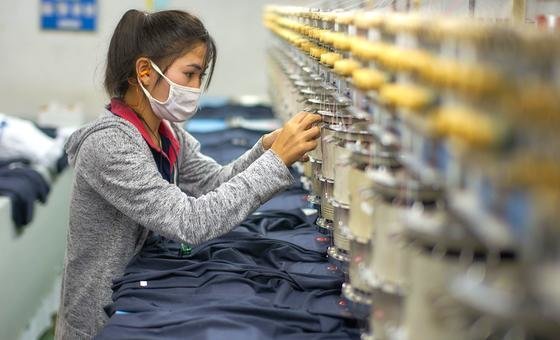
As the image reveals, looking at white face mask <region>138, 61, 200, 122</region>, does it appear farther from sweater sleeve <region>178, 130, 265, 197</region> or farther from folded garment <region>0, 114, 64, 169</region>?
folded garment <region>0, 114, 64, 169</region>

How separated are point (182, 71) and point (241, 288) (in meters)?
0.72

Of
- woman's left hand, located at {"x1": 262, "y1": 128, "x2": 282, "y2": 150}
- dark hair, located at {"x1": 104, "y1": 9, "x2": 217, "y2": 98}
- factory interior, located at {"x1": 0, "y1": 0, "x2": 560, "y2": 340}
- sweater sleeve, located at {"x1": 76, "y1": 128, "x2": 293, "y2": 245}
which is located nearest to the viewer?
factory interior, located at {"x1": 0, "y1": 0, "x2": 560, "y2": 340}

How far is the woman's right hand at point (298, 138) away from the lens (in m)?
2.58

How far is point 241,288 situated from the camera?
2.45 metres

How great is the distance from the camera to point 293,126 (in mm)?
2602

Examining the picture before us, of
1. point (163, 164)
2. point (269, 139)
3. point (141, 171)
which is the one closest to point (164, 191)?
point (141, 171)

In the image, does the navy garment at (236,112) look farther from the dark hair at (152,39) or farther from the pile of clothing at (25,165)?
the dark hair at (152,39)

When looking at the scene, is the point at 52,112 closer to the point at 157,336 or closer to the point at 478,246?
the point at 157,336

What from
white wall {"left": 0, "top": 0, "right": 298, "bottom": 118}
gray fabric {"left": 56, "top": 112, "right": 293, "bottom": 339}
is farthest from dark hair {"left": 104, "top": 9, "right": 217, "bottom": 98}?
white wall {"left": 0, "top": 0, "right": 298, "bottom": 118}

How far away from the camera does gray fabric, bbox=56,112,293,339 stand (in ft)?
8.33

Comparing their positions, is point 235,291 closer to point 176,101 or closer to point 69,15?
point 176,101

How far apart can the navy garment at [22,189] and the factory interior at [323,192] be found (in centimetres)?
1

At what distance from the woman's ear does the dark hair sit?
16 mm

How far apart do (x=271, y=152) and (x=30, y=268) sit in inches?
103
